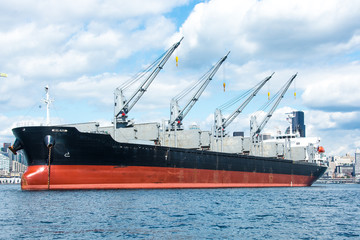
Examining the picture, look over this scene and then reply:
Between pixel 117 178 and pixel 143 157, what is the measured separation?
328cm

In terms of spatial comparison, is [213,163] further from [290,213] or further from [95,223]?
[95,223]

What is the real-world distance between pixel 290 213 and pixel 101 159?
17.6 metres

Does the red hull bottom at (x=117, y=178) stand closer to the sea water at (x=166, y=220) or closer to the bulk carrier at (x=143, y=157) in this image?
the bulk carrier at (x=143, y=157)

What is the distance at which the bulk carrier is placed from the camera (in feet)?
112

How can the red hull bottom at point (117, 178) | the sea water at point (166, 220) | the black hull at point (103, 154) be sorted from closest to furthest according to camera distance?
the sea water at point (166, 220), the black hull at point (103, 154), the red hull bottom at point (117, 178)

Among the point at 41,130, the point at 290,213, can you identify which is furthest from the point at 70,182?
the point at 290,213

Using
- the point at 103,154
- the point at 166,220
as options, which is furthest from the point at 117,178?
the point at 166,220

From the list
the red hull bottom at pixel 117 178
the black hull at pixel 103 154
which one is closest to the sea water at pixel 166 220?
the red hull bottom at pixel 117 178

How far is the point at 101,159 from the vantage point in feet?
116

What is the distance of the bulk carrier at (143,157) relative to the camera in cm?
3422

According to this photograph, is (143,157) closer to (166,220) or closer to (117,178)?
(117,178)

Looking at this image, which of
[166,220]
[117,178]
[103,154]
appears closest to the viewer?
[166,220]

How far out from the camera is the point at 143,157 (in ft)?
125

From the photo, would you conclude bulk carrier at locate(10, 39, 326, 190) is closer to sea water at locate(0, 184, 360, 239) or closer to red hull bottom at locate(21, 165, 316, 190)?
red hull bottom at locate(21, 165, 316, 190)
